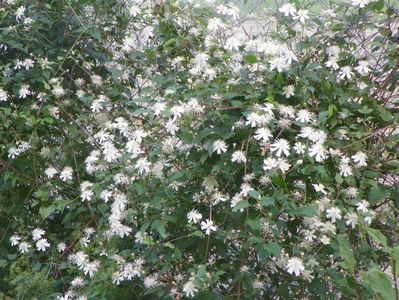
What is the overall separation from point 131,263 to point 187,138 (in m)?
0.54

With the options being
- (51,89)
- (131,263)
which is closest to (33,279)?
(131,263)

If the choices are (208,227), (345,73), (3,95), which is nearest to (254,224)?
(208,227)

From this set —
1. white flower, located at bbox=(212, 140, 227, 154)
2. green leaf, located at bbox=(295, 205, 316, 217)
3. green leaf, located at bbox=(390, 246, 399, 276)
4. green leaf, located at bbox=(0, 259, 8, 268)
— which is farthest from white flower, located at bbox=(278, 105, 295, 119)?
green leaf, located at bbox=(0, 259, 8, 268)

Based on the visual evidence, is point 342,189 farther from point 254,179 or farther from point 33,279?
point 33,279

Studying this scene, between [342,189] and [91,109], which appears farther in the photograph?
[91,109]

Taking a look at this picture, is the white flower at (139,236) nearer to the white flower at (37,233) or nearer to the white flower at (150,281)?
the white flower at (150,281)

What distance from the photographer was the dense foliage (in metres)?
2.70

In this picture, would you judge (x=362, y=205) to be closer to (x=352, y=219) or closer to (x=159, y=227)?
(x=352, y=219)

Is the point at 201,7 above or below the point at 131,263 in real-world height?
above

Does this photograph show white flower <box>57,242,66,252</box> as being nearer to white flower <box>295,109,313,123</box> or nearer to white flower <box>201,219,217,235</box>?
white flower <box>201,219,217,235</box>

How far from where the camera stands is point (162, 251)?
2910mm

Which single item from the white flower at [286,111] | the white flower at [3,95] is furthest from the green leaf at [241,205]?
the white flower at [3,95]

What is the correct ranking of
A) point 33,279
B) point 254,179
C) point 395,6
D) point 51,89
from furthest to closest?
point 51,89, point 33,279, point 395,6, point 254,179

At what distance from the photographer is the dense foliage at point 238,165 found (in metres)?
2.70
